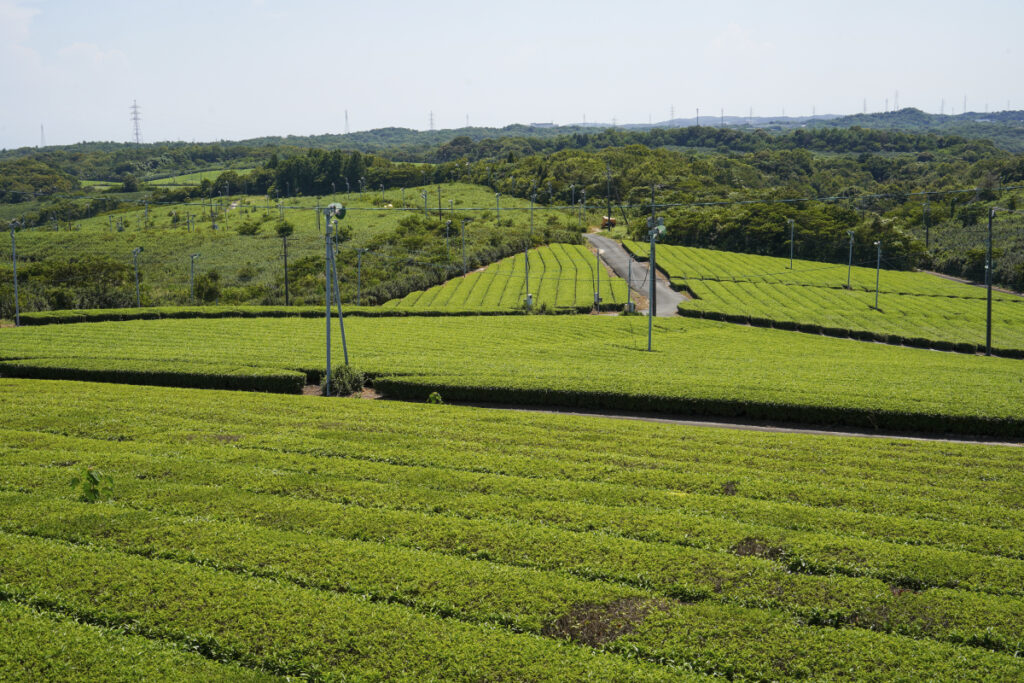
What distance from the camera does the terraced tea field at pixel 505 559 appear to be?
376 inches

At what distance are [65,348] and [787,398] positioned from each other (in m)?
32.6

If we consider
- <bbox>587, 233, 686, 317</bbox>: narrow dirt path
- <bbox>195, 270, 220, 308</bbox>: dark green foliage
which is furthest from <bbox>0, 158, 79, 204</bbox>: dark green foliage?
<bbox>587, 233, 686, 317</bbox>: narrow dirt path

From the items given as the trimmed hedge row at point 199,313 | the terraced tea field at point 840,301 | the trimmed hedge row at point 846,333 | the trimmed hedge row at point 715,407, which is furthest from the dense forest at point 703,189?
the trimmed hedge row at point 715,407

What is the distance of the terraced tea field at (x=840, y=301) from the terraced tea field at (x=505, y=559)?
124ft

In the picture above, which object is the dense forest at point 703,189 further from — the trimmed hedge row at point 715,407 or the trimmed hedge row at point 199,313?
the trimmed hedge row at point 715,407

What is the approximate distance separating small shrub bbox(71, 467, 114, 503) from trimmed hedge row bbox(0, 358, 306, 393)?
1302 cm

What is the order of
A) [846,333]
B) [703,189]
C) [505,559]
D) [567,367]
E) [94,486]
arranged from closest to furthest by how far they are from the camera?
[505,559], [94,486], [567,367], [846,333], [703,189]

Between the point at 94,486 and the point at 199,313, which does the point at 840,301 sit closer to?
the point at 199,313

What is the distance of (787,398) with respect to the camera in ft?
78.4

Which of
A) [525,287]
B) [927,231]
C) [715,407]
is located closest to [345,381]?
[715,407]

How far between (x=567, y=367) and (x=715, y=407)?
26.3 ft

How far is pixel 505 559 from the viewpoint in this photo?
12.1 metres

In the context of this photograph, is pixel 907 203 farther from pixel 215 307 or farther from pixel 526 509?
pixel 526 509

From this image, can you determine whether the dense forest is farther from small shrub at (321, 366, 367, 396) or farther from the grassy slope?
small shrub at (321, 366, 367, 396)
